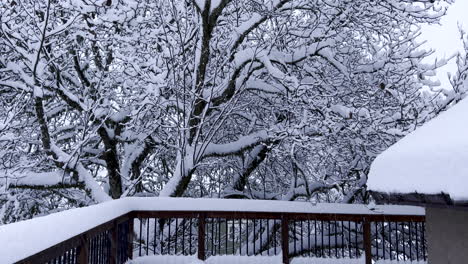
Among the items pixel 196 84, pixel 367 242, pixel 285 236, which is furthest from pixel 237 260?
pixel 196 84

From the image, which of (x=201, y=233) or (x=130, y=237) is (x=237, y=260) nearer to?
(x=201, y=233)

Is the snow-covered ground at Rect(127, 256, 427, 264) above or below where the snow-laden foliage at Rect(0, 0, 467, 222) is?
below

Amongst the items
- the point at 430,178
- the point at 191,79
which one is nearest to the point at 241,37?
the point at 191,79

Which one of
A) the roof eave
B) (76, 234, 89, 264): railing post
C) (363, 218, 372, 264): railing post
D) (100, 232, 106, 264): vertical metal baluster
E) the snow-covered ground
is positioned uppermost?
the roof eave

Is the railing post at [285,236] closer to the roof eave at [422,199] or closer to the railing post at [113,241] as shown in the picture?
the railing post at [113,241]

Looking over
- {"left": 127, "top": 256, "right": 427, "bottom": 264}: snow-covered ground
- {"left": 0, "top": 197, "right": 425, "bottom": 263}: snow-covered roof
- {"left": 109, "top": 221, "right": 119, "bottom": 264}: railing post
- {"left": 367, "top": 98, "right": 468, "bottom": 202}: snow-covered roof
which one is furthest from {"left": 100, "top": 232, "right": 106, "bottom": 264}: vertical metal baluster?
{"left": 367, "top": 98, "right": 468, "bottom": 202}: snow-covered roof

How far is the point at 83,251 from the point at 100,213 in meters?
0.65

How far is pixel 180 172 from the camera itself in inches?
319

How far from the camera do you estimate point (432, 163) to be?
10.6ft

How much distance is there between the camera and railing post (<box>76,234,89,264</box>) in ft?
12.7

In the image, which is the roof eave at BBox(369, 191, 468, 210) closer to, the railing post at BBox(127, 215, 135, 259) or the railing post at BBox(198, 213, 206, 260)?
the railing post at BBox(198, 213, 206, 260)

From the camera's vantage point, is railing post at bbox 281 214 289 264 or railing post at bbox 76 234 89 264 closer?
railing post at bbox 76 234 89 264

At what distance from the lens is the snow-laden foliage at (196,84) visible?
7793 mm

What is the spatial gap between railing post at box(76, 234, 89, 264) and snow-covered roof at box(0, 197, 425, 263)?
0.10 metres
